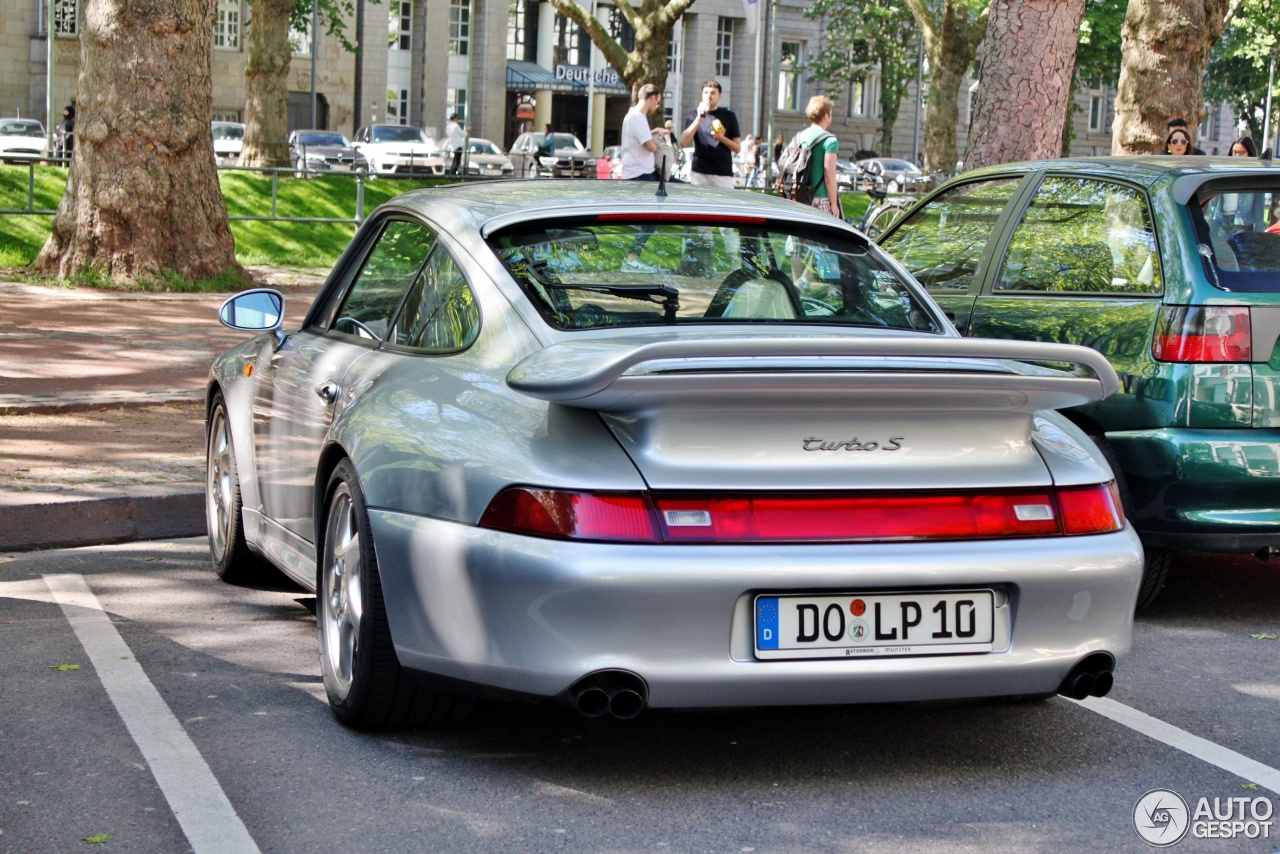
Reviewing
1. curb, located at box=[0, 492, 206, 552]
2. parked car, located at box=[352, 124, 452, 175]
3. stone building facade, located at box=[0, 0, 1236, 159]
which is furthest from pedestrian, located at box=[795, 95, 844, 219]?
stone building facade, located at box=[0, 0, 1236, 159]

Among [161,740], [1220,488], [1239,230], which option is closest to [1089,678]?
[1220,488]

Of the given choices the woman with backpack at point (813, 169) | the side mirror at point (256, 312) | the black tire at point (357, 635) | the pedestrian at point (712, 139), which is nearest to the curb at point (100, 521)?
the side mirror at point (256, 312)

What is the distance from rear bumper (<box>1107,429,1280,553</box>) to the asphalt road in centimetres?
50

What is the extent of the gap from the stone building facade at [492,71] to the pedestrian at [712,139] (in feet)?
132

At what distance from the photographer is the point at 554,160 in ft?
150

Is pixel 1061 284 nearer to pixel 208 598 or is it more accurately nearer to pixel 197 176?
pixel 208 598

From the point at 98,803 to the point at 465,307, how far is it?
1530mm

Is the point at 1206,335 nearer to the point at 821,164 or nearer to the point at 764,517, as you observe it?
the point at 764,517

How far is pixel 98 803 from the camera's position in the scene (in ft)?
12.9

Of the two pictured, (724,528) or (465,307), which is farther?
(465,307)

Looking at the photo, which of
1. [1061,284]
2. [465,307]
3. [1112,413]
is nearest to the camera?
[465,307]

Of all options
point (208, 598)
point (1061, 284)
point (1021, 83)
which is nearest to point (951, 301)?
point (1061, 284)

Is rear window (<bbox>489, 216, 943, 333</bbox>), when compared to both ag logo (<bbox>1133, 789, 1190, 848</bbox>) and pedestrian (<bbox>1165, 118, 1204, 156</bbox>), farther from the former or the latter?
pedestrian (<bbox>1165, 118, 1204, 156</bbox>)

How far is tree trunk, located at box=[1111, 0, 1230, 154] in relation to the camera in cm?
1625
